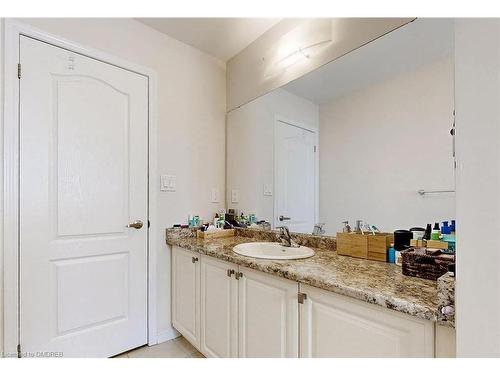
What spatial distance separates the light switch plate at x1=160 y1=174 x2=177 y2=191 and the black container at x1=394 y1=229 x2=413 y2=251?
1.53 m

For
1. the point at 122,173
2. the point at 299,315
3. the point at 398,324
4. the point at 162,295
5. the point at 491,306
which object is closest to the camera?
the point at 491,306

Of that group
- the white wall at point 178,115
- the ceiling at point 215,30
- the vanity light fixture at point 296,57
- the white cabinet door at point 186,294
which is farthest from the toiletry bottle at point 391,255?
the ceiling at point 215,30

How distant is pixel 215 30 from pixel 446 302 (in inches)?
83.7

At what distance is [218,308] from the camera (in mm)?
1565

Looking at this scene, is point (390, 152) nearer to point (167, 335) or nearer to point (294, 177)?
point (294, 177)

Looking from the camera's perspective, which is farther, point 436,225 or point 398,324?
point 436,225

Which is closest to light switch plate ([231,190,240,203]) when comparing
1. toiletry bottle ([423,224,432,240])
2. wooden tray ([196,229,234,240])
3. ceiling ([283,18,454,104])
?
wooden tray ([196,229,234,240])

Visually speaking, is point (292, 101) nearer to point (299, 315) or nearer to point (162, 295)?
point (299, 315)

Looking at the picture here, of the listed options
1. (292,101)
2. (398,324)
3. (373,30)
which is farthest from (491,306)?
(292,101)

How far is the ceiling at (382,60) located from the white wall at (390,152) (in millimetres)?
46

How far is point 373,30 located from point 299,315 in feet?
4.87

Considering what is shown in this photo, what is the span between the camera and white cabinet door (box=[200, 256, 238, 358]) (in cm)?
146

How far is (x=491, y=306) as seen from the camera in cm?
57

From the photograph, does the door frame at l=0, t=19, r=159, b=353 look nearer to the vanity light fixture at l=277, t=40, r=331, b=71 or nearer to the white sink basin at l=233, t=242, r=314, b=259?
the white sink basin at l=233, t=242, r=314, b=259
